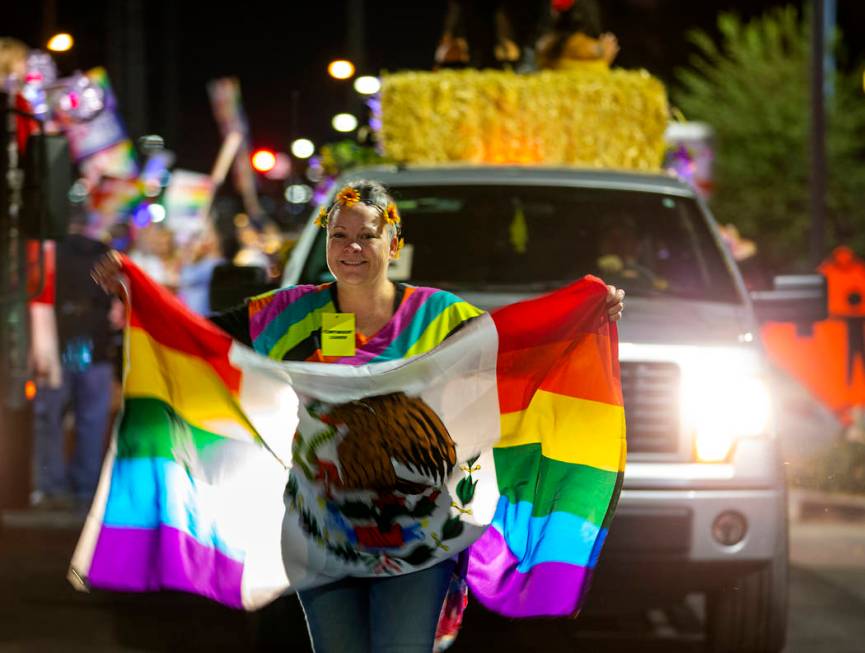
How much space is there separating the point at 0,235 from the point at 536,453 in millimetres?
5469

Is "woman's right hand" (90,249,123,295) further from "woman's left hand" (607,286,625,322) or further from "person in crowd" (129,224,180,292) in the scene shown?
"person in crowd" (129,224,180,292)

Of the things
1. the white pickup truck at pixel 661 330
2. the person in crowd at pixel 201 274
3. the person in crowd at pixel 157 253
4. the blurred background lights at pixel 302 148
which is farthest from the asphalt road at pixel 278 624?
the person in crowd at pixel 201 274

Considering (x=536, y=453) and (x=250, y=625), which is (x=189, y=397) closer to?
(x=536, y=453)

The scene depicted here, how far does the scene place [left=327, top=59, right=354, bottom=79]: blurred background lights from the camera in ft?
66.3

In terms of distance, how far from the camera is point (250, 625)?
7.56 metres

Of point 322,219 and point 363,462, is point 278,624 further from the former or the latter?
point 363,462

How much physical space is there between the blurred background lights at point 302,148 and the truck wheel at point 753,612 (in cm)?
569

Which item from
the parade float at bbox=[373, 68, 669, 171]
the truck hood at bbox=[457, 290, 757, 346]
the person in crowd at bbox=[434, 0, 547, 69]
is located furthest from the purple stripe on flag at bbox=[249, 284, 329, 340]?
the person in crowd at bbox=[434, 0, 547, 69]

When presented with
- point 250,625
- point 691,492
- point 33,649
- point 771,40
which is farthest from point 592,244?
point 771,40

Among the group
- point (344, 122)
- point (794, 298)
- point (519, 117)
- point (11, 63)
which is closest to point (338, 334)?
point (794, 298)

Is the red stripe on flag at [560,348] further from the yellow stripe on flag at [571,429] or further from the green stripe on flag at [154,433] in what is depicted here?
the green stripe on flag at [154,433]

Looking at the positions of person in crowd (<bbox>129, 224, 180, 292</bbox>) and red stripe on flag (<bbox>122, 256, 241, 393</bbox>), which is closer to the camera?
red stripe on flag (<bbox>122, 256, 241, 393</bbox>)

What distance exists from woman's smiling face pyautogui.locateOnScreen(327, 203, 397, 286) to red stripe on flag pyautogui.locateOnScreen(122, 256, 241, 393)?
50 cm

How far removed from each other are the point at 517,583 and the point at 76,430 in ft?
25.5
